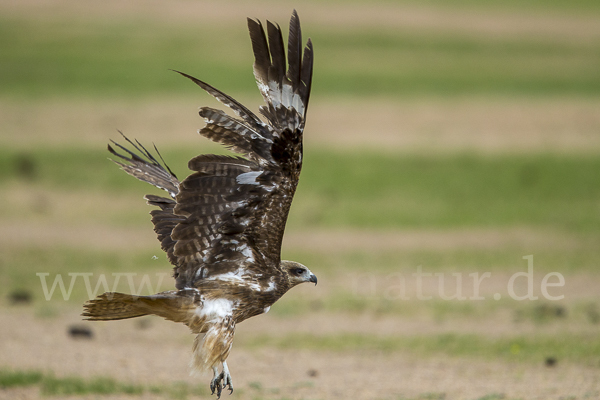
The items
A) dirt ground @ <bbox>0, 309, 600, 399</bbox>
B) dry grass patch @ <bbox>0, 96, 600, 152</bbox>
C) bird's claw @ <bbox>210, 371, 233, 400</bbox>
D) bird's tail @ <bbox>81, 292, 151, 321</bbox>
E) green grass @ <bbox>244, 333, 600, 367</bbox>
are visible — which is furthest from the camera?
dry grass patch @ <bbox>0, 96, 600, 152</bbox>

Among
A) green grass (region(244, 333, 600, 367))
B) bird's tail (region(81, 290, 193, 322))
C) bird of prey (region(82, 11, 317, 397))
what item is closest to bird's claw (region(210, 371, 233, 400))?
bird of prey (region(82, 11, 317, 397))

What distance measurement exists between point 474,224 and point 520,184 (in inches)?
102

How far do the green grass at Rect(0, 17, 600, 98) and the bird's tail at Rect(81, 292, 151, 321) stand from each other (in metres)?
16.7

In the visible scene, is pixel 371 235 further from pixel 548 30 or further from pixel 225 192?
pixel 548 30

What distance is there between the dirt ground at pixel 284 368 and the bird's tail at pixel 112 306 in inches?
62.4

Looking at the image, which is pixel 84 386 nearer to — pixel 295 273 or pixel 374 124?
pixel 295 273

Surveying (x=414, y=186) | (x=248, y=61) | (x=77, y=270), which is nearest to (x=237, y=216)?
(x=77, y=270)

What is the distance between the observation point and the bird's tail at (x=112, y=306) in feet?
21.1

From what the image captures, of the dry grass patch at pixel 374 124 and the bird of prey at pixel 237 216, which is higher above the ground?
the dry grass patch at pixel 374 124

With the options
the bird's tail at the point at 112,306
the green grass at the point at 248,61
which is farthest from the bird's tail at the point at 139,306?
the green grass at the point at 248,61

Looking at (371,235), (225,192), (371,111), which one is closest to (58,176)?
(371,235)

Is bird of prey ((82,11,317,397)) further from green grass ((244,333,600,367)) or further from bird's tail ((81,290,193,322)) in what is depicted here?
green grass ((244,333,600,367))

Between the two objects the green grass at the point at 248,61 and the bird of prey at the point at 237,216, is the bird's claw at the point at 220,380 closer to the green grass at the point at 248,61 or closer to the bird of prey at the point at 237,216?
the bird of prey at the point at 237,216

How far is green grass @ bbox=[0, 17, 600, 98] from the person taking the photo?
23578 millimetres
